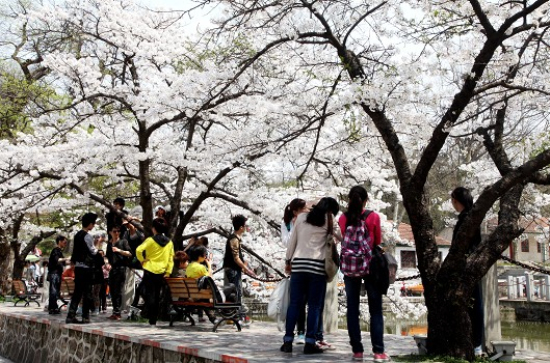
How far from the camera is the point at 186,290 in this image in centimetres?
957

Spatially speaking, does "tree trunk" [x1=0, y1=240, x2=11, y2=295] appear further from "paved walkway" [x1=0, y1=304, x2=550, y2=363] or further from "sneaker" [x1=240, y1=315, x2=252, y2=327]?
"sneaker" [x1=240, y1=315, x2=252, y2=327]

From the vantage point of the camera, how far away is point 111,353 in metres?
8.53

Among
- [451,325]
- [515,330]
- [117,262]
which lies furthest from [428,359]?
[515,330]

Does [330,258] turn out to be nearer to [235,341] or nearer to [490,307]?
[490,307]

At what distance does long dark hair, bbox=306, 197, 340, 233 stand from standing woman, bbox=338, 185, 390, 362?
32cm

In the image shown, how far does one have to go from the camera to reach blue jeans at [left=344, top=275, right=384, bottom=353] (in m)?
6.05

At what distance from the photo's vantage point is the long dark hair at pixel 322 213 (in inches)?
257

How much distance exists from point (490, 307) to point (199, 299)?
4.37m

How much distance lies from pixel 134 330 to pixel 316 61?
15.4 feet

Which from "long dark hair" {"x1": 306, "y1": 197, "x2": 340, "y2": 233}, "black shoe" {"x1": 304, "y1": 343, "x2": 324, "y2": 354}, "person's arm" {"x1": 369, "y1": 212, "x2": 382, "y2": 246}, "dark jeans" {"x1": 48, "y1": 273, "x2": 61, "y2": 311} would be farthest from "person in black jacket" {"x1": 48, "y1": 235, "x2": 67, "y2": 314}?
"person's arm" {"x1": 369, "y1": 212, "x2": 382, "y2": 246}

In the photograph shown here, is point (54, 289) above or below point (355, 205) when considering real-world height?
below

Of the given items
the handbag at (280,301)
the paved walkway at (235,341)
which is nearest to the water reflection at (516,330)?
the paved walkway at (235,341)

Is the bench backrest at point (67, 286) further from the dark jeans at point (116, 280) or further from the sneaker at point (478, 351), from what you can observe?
the sneaker at point (478, 351)

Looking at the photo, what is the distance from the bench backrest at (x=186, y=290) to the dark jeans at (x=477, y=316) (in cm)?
398
